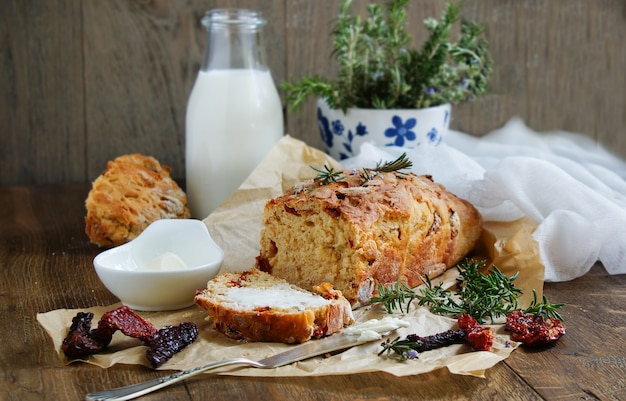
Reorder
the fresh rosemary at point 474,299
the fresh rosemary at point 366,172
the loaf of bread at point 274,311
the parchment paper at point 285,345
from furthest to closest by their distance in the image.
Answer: the fresh rosemary at point 366,172, the fresh rosemary at point 474,299, the loaf of bread at point 274,311, the parchment paper at point 285,345

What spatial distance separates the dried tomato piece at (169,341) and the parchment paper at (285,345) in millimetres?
14

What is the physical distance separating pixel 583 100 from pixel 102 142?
7.34ft

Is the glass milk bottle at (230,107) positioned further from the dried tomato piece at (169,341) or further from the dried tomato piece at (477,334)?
the dried tomato piece at (477,334)

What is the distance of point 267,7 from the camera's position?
10.9 feet

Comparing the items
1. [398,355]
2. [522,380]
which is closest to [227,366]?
[398,355]

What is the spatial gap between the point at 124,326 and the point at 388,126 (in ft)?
4.53

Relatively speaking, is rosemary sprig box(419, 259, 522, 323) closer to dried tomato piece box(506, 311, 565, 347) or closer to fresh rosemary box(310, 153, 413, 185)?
dried tomato piece box(506, 311, 565, 347)

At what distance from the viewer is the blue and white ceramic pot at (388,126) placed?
107 inches

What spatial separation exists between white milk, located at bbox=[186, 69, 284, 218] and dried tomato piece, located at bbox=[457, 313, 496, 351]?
112 cm

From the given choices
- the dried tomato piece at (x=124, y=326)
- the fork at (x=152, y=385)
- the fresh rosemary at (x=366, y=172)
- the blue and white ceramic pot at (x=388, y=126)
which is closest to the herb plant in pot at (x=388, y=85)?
the blue and white ceramic pot at (x=388, y=126)

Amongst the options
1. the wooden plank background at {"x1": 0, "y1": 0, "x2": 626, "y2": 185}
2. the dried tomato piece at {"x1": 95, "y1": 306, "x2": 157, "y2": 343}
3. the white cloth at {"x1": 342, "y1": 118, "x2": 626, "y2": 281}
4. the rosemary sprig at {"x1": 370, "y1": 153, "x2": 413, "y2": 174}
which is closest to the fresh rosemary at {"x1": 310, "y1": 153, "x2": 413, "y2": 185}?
the rosemary sprig at {"x1": 370, "y1": 153, "x2": 413, "y2": 174}

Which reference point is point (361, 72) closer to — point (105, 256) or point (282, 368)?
point (105, 256)

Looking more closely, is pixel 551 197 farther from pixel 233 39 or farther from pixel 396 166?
pixel 233 39

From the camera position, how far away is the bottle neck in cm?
252
